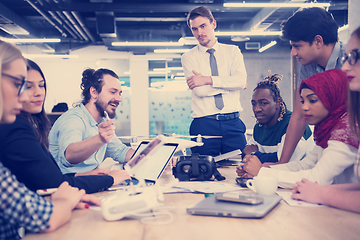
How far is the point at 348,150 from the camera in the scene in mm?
1189

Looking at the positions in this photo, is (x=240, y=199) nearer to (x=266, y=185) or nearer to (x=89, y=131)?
(x=266, y=185)

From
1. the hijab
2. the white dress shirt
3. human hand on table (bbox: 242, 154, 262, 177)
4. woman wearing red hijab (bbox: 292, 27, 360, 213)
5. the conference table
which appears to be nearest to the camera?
the conference table

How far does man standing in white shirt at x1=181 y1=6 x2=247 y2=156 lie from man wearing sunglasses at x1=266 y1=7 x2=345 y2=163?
61 centimetres

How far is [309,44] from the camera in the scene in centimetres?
169

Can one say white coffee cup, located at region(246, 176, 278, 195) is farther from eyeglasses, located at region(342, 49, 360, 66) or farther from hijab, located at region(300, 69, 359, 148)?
eyeglasses, located at region(342, 49, 360, 66)

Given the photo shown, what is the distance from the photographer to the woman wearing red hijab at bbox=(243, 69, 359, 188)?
3.98ft

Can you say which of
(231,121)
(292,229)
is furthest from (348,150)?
(231,121)

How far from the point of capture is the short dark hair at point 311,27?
Result: 1.66m

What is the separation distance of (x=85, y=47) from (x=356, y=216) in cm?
1055

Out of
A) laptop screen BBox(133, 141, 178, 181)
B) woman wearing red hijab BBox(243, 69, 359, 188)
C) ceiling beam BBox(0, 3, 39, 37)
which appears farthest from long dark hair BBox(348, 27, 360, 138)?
ceiling beam BBox(0, 3, 39, 37)

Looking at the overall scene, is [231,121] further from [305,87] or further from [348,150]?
[348,150]

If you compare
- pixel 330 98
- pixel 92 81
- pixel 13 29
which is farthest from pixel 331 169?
pixel 13 29

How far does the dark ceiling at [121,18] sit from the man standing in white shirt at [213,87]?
4625 millimetres

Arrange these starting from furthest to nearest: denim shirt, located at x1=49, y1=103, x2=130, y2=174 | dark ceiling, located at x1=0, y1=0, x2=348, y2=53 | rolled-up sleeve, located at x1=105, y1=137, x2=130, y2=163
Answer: dark ceiling, located at x1=0, y1=0, x2=348, y2=53 < rolled-up sleeve, located at x1=105, y1=137, x2=130, y2=163 < denim shirt, located at x1=49, y1=103, x2=130, y2=174
